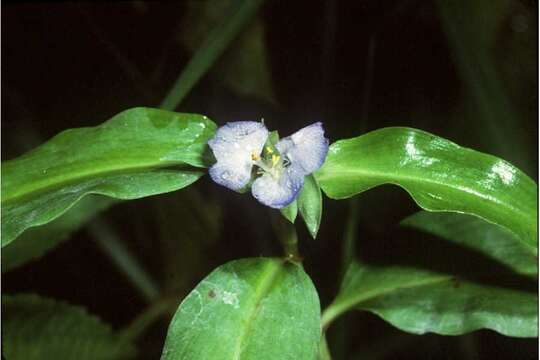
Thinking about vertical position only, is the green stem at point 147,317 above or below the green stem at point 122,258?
below

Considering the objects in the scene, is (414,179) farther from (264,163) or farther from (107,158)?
(107,158)

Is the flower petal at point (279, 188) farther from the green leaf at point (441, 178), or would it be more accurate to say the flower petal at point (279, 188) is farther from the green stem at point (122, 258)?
the green stem at point (122, 258)

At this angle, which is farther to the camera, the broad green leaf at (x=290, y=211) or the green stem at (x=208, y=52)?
the green stem at (x=208, y=52)

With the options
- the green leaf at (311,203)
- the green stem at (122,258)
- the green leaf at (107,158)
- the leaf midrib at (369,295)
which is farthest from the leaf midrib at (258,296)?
the green stem at (122,258)

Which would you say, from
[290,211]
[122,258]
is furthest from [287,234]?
[122,258]

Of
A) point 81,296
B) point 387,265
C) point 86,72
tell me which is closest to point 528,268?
point 387,265

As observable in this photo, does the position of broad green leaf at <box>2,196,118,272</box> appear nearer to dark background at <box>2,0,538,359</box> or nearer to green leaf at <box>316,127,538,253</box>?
dark background at <box>2,0,538,359</box>
